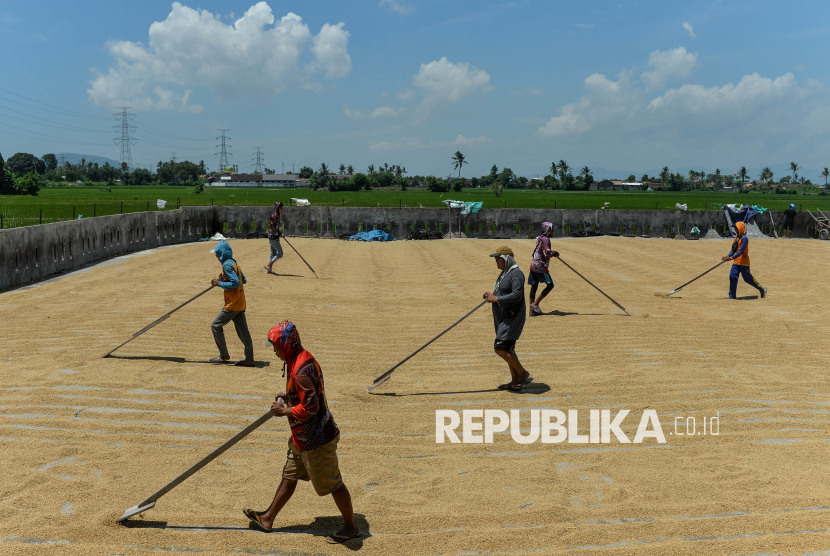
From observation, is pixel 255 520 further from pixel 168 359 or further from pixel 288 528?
pixel 168 359

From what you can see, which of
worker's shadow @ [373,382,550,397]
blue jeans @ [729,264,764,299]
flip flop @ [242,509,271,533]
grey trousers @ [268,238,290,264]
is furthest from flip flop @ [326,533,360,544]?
grey trousers @ [268,238,290,264]

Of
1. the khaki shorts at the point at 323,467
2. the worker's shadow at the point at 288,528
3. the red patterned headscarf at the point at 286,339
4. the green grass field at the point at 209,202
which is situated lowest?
the worker's shadow at the point at 288,528

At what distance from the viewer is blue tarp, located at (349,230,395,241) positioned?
29.9m

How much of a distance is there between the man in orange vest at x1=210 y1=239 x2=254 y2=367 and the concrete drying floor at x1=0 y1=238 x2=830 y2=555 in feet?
0.99

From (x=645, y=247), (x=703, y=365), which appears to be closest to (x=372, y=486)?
(x=703, y=365)

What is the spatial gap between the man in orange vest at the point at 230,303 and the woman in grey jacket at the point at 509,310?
11.2 feet

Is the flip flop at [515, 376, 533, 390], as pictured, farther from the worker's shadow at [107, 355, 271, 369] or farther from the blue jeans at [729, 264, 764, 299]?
the blue jeans at [729, 264, 764, 299]

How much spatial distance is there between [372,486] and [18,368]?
561cm

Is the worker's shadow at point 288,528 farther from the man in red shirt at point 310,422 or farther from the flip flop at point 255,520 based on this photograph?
the man in red shirt at point 310,422

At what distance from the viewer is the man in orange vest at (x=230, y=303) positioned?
8.73 meters

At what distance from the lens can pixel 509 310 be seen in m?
7.81

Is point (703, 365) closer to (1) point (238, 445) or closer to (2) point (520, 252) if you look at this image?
(1) point (238, 445)

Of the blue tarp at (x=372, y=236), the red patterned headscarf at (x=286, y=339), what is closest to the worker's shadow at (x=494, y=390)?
the red patterned headscarf at (x=286, y=339)

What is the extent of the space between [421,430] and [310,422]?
8.00 ft
